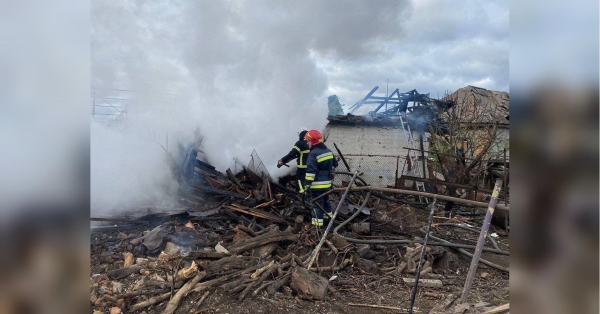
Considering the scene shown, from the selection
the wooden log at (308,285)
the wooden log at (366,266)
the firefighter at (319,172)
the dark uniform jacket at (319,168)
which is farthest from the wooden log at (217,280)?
the dark uniform jacket at (319,168)

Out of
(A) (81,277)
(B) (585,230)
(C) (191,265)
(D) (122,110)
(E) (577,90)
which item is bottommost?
(C) (191,265)

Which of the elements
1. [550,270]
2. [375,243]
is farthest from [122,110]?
[550,270]

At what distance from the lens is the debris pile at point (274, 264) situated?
152 inches

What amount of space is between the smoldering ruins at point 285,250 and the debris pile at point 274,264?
16mm

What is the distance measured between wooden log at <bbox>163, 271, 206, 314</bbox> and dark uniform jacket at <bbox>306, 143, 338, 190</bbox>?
2668 millimetres

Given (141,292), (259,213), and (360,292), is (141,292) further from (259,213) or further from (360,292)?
(259,213)

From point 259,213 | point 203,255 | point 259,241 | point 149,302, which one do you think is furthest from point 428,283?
point 259,213

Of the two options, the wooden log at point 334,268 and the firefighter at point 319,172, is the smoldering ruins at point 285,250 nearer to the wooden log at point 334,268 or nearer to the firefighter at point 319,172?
the wooden log at point 334,268

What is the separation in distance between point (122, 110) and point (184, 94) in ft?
6.52

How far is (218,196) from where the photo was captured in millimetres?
8297

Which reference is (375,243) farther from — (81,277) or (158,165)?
(158,165)

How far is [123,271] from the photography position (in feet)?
15.0

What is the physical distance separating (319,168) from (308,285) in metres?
2.65

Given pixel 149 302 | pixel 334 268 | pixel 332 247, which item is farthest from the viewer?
pixel 332 247
